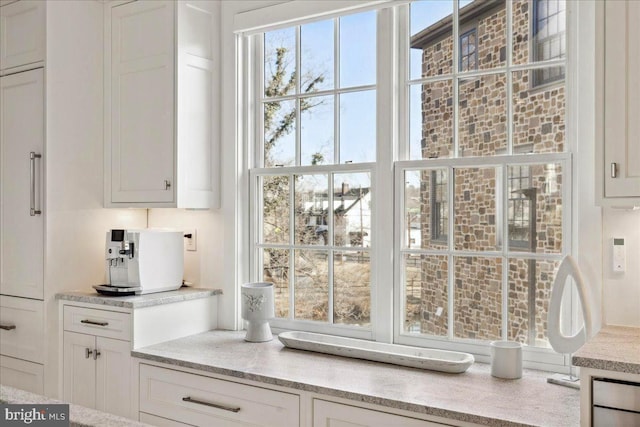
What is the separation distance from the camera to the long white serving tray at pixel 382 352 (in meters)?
2.15

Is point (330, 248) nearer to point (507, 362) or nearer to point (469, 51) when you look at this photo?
point (507, 362)

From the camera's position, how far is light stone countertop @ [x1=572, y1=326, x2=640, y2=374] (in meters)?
1.54

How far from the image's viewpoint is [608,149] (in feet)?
5.92

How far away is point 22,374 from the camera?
9.63 feet

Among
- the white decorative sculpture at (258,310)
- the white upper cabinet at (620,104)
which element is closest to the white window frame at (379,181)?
the white decorative sculpture at (258,310)

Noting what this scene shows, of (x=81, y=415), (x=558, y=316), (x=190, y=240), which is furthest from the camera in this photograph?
(x=190, y=240)

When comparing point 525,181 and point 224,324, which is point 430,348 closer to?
point 525,181

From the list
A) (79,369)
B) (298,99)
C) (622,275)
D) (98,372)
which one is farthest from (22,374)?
(622,275)

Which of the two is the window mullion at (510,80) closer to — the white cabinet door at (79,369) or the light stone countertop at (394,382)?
the light stone countertop at (394,382)

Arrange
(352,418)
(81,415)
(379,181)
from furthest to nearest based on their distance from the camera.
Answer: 1. (379,181)
2. (352,418)
3. (81,415)

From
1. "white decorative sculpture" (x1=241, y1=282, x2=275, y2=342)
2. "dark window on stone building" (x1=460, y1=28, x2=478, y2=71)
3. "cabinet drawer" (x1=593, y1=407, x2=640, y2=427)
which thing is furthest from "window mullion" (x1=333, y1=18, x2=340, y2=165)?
"cabinet drawer" (x1=593, y1=407, x2=640, y2=427)

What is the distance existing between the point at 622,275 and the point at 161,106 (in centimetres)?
221

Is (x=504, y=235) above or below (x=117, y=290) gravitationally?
above

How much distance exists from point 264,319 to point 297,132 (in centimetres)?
97
